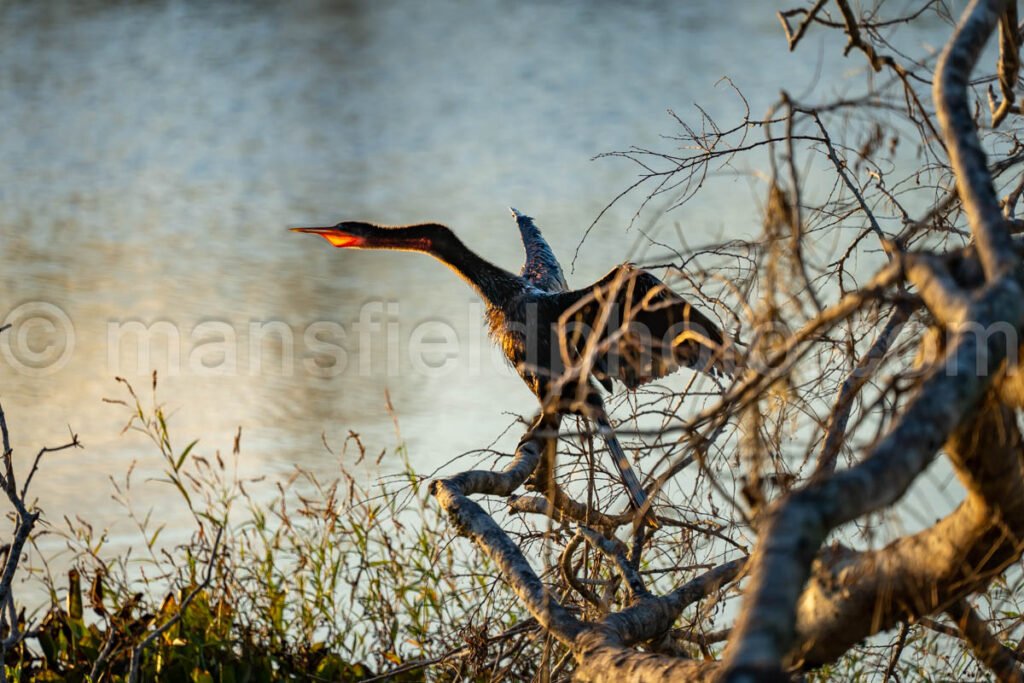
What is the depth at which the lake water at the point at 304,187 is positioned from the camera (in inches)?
240

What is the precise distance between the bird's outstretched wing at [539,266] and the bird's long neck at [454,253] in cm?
19

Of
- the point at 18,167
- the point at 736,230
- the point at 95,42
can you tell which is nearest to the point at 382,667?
the point at 736,230

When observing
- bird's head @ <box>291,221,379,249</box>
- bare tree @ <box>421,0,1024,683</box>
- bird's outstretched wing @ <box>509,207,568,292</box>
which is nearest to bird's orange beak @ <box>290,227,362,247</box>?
bird's head @ <box>291,221,379,249</box>

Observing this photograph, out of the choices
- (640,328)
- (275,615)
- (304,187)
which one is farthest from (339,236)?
(304,187)

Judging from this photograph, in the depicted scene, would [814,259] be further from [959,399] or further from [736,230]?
[736,230]

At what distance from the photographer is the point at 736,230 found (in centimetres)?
624

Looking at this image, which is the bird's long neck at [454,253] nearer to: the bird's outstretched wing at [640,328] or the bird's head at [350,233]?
the bird's head at [350,233]

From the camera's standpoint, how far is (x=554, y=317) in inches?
140

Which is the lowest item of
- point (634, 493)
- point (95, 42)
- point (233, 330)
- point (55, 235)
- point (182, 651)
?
point (634, 493)

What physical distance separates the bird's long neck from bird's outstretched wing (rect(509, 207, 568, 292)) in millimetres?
188

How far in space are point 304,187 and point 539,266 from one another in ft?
18.5

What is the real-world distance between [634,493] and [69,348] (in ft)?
16.2

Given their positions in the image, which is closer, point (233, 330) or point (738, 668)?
point (738, 668)

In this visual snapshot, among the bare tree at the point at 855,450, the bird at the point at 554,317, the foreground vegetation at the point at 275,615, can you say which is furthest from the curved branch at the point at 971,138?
the foreground vegetation at the point at 275,615
